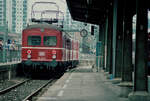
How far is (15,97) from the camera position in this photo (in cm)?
1291

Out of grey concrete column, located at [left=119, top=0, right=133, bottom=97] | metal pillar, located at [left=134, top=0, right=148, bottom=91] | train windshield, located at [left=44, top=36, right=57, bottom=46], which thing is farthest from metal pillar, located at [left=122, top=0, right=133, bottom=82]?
train windshield, located at [left=44, top=36, right=57, bottom=46]

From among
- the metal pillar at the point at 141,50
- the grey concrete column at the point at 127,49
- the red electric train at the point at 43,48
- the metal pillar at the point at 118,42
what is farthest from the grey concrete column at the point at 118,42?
the metal pillar at the point at 141,50

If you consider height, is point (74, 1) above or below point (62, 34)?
above

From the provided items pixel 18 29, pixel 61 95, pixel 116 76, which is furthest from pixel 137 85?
pixel 18 29

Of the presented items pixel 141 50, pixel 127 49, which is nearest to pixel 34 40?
pixel 127 49

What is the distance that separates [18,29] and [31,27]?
483ft

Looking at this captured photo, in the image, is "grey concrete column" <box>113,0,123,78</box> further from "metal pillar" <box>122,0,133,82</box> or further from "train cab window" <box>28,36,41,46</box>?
"train cab window" <box>28,36,41,46</box>

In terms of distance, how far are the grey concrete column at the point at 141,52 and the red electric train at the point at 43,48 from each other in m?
10.5

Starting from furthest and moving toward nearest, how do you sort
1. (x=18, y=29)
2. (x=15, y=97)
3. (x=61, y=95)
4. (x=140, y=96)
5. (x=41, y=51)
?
(x=18, y=29) < (x=41, y=51) < (x=15, y=97) < (x=61, y=95) < (x=140, y=96)

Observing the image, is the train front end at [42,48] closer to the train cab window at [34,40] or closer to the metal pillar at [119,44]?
the train cab window at [34,40]

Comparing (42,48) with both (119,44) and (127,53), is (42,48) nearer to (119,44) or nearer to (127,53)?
(119,44)

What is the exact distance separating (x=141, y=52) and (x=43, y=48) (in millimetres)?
11117

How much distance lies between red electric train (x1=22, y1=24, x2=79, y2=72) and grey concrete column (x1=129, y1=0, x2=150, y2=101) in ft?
34.4

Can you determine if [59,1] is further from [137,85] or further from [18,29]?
[18,29]
